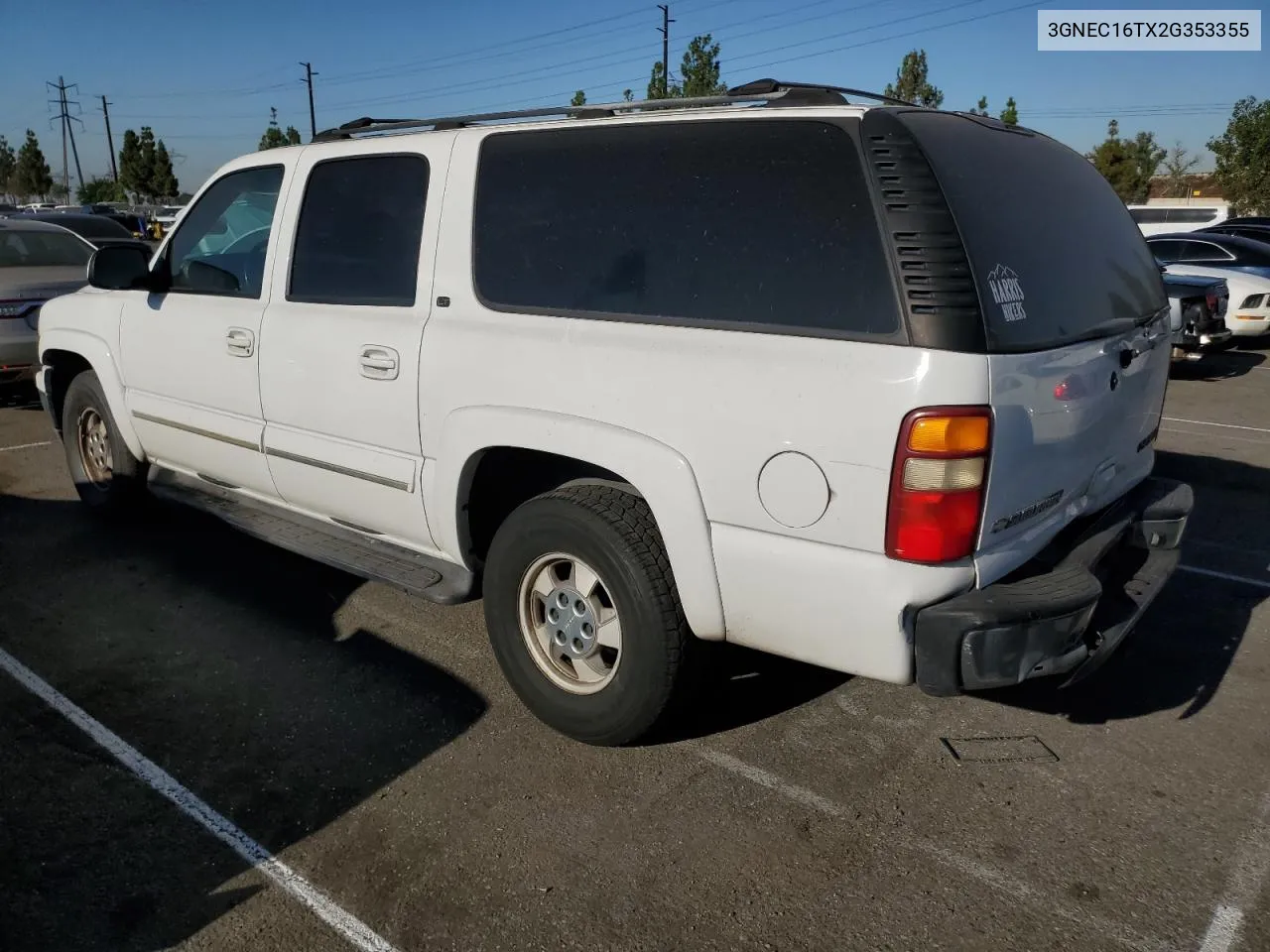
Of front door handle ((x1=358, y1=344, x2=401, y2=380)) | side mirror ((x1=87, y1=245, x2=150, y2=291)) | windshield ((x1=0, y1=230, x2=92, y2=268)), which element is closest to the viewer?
front door handle ((x1=358, y1=344, x2=401, y2=380))

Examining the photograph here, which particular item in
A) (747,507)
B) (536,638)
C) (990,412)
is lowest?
(536,638)

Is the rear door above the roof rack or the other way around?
the other way around

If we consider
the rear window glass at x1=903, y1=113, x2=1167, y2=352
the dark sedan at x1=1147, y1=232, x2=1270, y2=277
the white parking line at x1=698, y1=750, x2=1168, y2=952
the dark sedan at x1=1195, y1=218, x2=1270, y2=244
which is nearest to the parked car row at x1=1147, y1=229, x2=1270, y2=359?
the dark sedan at x1=1147, y1=232, x2=1270, y2=277

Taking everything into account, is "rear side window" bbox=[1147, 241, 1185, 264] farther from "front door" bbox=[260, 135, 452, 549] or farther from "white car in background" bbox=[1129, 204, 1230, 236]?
"white car in background" bbox=[1129, 204, 1230, 236]

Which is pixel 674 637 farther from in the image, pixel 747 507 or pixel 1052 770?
pixel 1052 770

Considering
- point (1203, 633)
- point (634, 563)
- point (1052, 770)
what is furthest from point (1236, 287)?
point (634, 563)

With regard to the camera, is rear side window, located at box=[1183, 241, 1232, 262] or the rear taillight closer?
the rear taillight

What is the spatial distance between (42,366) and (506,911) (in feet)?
16.3

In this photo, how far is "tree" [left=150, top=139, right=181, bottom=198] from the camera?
6084 cm

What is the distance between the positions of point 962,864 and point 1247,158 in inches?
1568

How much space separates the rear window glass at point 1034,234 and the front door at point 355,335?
187 cm

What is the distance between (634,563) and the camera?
10.2 feet

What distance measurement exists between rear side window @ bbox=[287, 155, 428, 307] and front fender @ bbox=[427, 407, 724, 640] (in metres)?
0.75

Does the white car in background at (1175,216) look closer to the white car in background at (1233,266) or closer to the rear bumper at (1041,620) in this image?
the white car in background at (1233,266)
